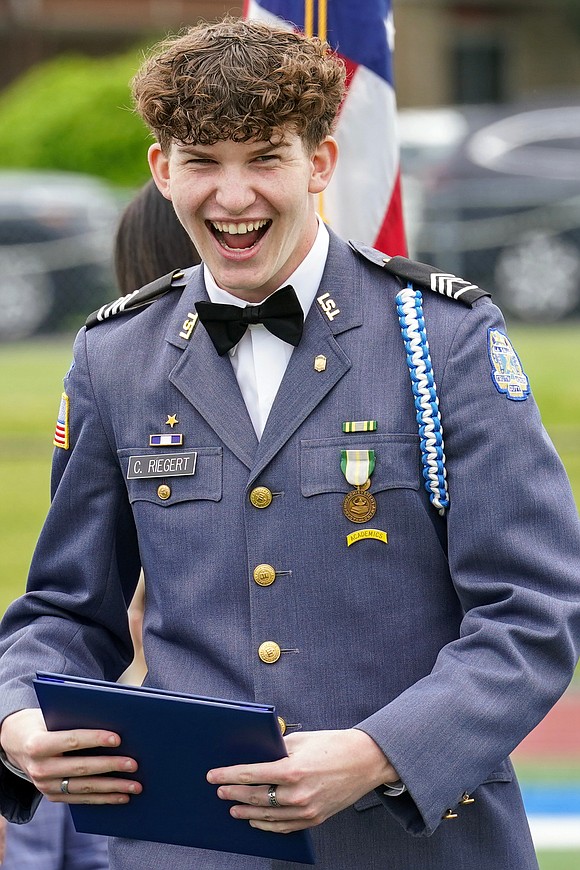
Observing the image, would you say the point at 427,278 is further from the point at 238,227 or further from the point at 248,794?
the point at 248,794

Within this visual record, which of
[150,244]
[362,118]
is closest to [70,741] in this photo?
[150,244]

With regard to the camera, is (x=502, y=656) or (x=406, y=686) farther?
(x=406, y=686)

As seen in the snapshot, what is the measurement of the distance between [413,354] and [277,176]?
13.4 inches

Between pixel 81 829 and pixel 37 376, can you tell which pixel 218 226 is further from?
pixel 37 376

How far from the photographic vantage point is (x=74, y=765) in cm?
224

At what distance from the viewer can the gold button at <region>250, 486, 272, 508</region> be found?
2.39 m

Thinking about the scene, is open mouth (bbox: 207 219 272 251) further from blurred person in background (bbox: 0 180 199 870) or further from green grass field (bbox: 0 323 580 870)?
green grass field (bbox: 0 323 580 870)

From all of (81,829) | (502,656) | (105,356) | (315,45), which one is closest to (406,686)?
(502,656)

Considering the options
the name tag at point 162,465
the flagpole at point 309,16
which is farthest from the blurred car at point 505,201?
the name tag at point 162,465

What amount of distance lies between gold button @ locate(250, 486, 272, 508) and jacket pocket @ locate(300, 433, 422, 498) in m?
0.06

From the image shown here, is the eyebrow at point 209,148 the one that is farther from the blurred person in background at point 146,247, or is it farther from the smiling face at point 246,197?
the blurred person in background at point 146,247

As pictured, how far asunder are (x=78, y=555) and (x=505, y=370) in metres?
0.77

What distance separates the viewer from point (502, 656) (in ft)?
7.23

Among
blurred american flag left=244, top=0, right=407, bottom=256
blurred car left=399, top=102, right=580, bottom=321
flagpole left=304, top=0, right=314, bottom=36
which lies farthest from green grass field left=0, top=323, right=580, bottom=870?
flagpole left=304, top=0, right=314, bottom=36
